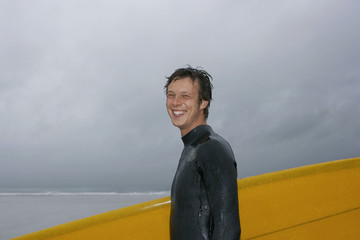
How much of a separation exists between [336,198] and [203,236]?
69.1 inches

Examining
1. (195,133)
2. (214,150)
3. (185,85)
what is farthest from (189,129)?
(214,150)

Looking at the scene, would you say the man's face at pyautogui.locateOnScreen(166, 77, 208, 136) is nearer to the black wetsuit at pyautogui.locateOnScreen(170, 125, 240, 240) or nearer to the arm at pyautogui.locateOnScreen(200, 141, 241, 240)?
the black wetsuit at pyautogui.locateOnScreen(170, 125, 240, 240)

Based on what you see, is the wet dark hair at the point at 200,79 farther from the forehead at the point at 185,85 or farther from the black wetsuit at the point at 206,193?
the black wetsuit at the point at 206,193

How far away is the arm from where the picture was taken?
1.22 meters

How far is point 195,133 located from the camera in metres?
1.58

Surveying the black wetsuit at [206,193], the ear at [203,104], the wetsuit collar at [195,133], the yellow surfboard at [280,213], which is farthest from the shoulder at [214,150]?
the yellow surfboard at [280,213]

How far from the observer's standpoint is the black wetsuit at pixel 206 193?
1227 millimetres

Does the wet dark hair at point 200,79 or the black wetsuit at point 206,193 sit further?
the wet dark hair at point 200,79

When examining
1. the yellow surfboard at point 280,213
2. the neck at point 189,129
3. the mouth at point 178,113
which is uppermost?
the mouth at point 178,113

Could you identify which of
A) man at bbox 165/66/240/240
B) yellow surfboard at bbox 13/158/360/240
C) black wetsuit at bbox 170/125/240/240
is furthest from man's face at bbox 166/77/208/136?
yellow surfboard at bbox 13/158/360/240

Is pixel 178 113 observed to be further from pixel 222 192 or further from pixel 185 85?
Answer: pixel 222 192

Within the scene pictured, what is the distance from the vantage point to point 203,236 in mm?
1331

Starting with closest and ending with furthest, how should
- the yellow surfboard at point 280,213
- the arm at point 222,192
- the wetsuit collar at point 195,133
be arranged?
the arm at point 222,192, the wetsuit collar at point 195,133, the yellow surfboard at point 280,213

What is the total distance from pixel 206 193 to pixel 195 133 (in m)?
0.37
